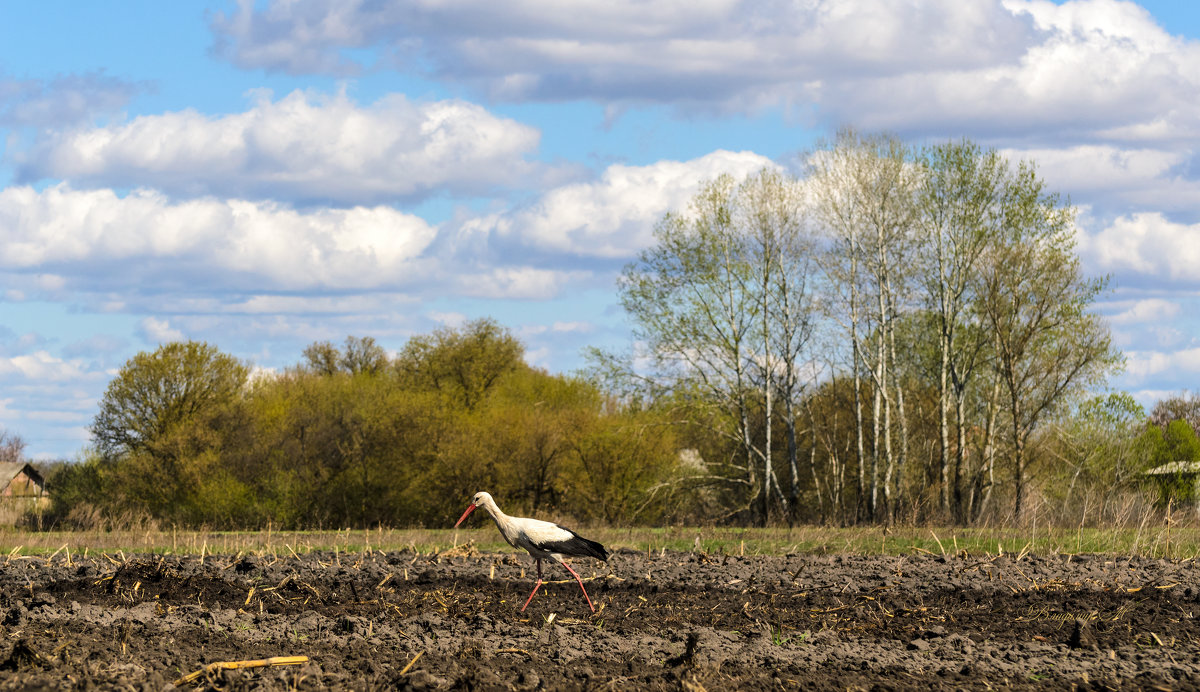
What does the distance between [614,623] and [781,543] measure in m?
11.0

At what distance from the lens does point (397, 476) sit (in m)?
45.2

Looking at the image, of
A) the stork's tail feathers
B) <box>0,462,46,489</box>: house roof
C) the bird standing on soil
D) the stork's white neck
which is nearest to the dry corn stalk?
the bird standing on soil

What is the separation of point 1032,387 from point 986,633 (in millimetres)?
25302

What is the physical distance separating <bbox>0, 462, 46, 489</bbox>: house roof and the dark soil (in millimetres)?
64197

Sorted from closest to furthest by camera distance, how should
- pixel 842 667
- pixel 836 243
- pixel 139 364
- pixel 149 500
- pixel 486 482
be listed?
pixel 842 667 → pixel 836 243 → pixel 486 482 → pixel 149 500 → pixel 139 364

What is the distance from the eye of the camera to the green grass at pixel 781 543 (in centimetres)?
1853

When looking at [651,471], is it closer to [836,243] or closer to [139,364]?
[836,243]

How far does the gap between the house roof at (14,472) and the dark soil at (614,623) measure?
6420 cm

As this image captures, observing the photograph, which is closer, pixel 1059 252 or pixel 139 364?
pixel 1059 252

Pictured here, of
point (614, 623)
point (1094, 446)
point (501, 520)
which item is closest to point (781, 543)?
point (501, 520)

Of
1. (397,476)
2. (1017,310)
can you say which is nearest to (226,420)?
(397,476)

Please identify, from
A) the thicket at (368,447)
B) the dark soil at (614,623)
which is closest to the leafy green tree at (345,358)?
the thicket at (368,447)

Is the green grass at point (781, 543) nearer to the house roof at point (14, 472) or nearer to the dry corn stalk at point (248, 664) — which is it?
the dry corn stalk at point (248, 664)

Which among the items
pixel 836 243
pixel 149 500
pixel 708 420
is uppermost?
pixel 836 243
